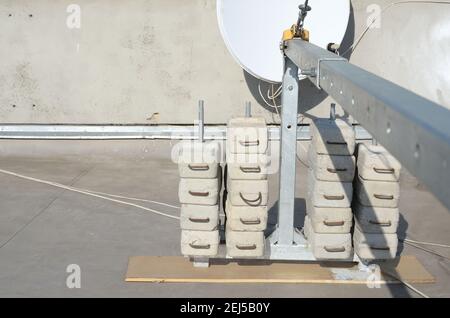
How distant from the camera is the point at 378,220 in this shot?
3.27 m

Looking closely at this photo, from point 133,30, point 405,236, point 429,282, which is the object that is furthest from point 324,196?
point 133,30

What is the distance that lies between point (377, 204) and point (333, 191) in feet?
0.83

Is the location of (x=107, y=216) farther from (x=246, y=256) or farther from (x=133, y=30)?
(x=133, y=30)

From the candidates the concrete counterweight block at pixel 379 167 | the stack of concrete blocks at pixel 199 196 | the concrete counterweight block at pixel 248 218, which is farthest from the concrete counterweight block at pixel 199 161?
the concrete counterweight block at pixel 379 167

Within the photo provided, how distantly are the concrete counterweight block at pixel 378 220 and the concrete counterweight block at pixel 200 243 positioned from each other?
2.72 ft

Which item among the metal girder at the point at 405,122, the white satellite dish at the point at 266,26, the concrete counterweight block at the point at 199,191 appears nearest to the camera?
the metal girder at the point at 405,122

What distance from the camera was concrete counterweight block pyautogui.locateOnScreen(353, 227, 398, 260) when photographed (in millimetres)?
3291

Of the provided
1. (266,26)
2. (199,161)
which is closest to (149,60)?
(266,26)

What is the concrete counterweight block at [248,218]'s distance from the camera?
3.33 m

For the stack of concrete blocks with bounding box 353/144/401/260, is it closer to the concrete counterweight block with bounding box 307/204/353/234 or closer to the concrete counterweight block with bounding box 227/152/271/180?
the concrete counterweight block with bounding box 307/204/353/234

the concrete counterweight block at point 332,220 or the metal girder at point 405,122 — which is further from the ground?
the metal girder at point 405,122

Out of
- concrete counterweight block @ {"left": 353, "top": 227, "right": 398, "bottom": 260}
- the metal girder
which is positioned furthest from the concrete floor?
the metal girder

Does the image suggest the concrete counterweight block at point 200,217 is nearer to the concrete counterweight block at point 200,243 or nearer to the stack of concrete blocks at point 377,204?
the concrete counterweight block at point 200,243

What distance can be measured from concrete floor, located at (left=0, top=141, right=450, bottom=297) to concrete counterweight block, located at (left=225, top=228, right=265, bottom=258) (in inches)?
7.9
